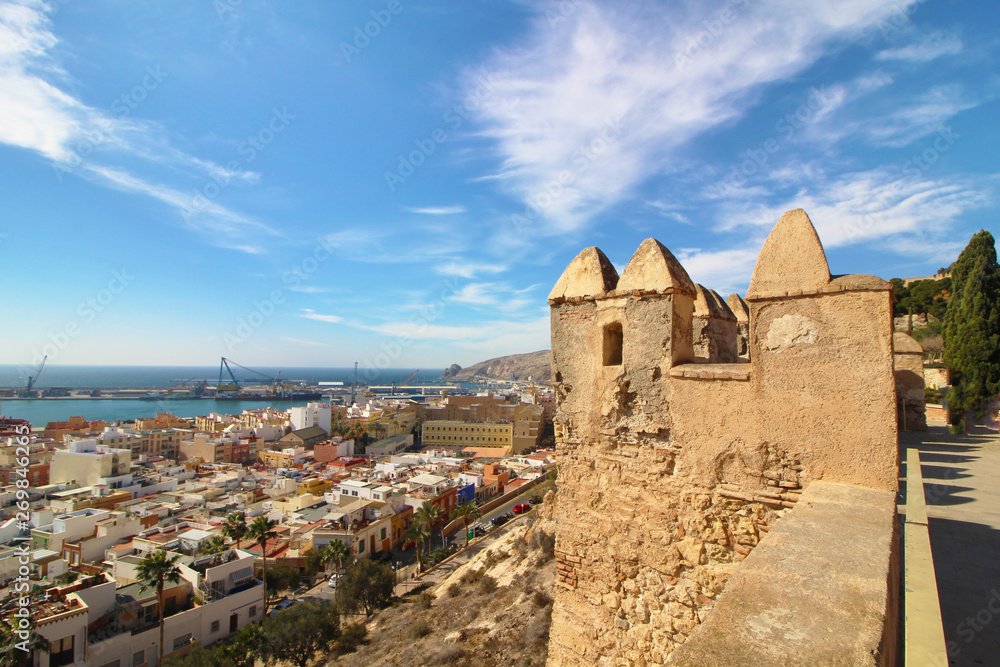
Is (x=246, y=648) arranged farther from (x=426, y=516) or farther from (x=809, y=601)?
(x=809, y=601)

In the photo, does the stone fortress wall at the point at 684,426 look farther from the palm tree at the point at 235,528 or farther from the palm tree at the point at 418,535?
the palm tree at the point at 235,528

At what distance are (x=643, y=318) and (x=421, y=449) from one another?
71.9 meters

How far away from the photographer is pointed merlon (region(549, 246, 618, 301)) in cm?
510

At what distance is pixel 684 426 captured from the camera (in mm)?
4469

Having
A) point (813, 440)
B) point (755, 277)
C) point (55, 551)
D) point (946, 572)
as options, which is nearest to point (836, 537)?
point (813, 440)

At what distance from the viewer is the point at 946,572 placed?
4.62m

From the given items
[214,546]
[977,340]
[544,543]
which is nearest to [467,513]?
[214,546]

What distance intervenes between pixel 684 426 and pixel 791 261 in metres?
1.60

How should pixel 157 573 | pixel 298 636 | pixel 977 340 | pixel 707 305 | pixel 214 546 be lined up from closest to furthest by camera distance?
pixel 707 305 → pixel 977 340 → pixel 298 636 → pixel 157 573 → pixel 214 546

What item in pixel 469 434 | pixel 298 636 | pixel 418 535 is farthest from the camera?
pixel 469 434

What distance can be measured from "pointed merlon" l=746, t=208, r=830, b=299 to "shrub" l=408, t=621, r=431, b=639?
1557 cm

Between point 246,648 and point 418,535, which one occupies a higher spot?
point 418,535

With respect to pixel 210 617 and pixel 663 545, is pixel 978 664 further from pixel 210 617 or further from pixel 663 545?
pixel 210 617

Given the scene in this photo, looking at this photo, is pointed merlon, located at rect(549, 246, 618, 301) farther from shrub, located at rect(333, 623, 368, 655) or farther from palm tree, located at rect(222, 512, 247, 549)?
palm tree, located at rect(222, 512, 247, 549)
